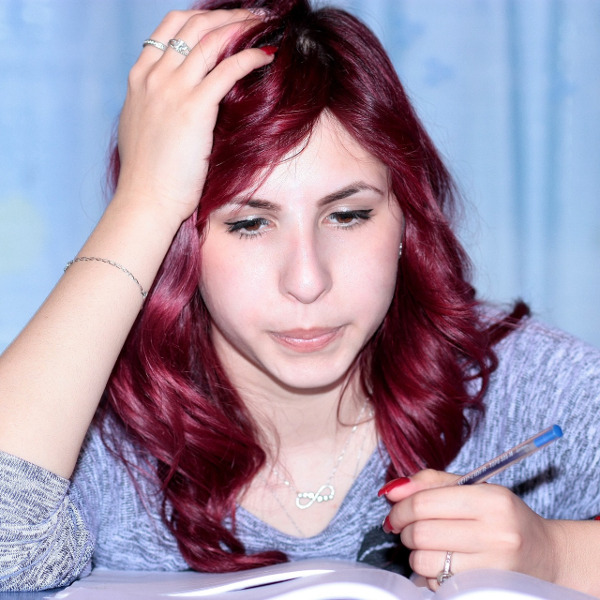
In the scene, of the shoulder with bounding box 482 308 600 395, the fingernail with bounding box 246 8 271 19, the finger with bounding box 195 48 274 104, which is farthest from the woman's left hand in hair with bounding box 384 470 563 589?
the fingernail with bounding box 246 8 271 19

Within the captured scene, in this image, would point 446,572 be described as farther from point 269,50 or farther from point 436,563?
point 269,50

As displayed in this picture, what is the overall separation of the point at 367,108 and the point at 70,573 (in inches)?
28.4

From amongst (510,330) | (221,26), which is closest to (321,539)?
(510,330)

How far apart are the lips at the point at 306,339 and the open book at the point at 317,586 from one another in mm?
277

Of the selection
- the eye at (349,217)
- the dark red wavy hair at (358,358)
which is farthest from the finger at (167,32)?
the eye at (349,217)

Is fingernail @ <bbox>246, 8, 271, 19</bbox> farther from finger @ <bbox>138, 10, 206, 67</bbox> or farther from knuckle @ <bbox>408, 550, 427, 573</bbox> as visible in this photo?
knuckle @ <bbox>408, 550, 427, 573</bbox>

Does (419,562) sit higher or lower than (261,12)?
lower

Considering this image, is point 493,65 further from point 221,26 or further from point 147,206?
point 147,206

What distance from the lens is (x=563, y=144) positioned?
1938 millimetres

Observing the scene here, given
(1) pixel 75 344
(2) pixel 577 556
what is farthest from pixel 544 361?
(1) pixel 75 344

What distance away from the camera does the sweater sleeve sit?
0.97 meters

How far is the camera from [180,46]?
115cm

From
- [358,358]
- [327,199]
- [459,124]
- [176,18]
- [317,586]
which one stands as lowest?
[317,586]

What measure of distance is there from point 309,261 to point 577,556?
1.60 feet
